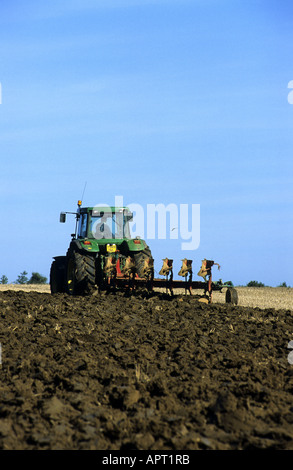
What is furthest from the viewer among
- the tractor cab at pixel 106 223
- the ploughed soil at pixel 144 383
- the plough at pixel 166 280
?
the tractor cab at pixel 106 223

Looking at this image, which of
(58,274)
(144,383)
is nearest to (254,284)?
(58,274)

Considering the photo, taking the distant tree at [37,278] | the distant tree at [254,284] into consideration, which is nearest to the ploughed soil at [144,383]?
the distant tree at [254,284]

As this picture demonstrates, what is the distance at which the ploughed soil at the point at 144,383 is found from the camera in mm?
4676

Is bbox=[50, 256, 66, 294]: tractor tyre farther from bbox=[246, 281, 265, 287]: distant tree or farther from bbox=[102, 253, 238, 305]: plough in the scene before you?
bbox=[246, 281, 265, 287]: distant tree

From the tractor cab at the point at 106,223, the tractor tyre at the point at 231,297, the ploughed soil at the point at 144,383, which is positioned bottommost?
the ploughed soil at the point at 144,383

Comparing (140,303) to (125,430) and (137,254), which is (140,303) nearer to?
(137,254)

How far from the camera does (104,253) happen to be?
15.0 meters

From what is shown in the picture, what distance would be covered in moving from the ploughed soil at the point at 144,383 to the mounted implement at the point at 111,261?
3.18 meters

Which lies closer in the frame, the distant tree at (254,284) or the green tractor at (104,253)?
the green tractor at (104,253)

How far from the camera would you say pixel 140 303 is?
13.1m

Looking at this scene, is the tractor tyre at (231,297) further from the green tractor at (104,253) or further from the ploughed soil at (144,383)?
the ploughed soil at (144,383)

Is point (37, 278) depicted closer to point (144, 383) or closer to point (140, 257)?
Result: point (140, 257)

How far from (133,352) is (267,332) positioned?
2.60 m

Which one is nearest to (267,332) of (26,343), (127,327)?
(127,327)
